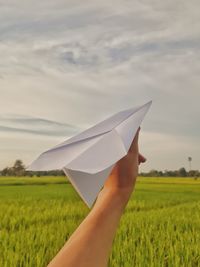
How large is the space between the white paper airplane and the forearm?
35mm

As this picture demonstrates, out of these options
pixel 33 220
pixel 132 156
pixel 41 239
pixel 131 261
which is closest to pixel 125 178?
pixel 132 156

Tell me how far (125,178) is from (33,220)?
6.57m

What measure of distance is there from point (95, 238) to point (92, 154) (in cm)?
16

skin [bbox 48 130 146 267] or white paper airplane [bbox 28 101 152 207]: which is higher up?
white paper airplane [bbox 28 101 152 207]

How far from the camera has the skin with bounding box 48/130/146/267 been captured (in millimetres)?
914

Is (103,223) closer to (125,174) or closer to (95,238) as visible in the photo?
(95,238)

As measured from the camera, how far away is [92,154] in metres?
0.97

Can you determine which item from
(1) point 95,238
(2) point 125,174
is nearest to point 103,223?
(1) point 95,238

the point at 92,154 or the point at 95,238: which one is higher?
the point at 92,154

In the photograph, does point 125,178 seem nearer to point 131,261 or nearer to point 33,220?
point 131,261

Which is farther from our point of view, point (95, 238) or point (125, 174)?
point (125, 174)

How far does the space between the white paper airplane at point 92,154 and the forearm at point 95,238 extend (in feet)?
0.12

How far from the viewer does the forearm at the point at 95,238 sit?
0.91 m

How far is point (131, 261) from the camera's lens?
366 cm
